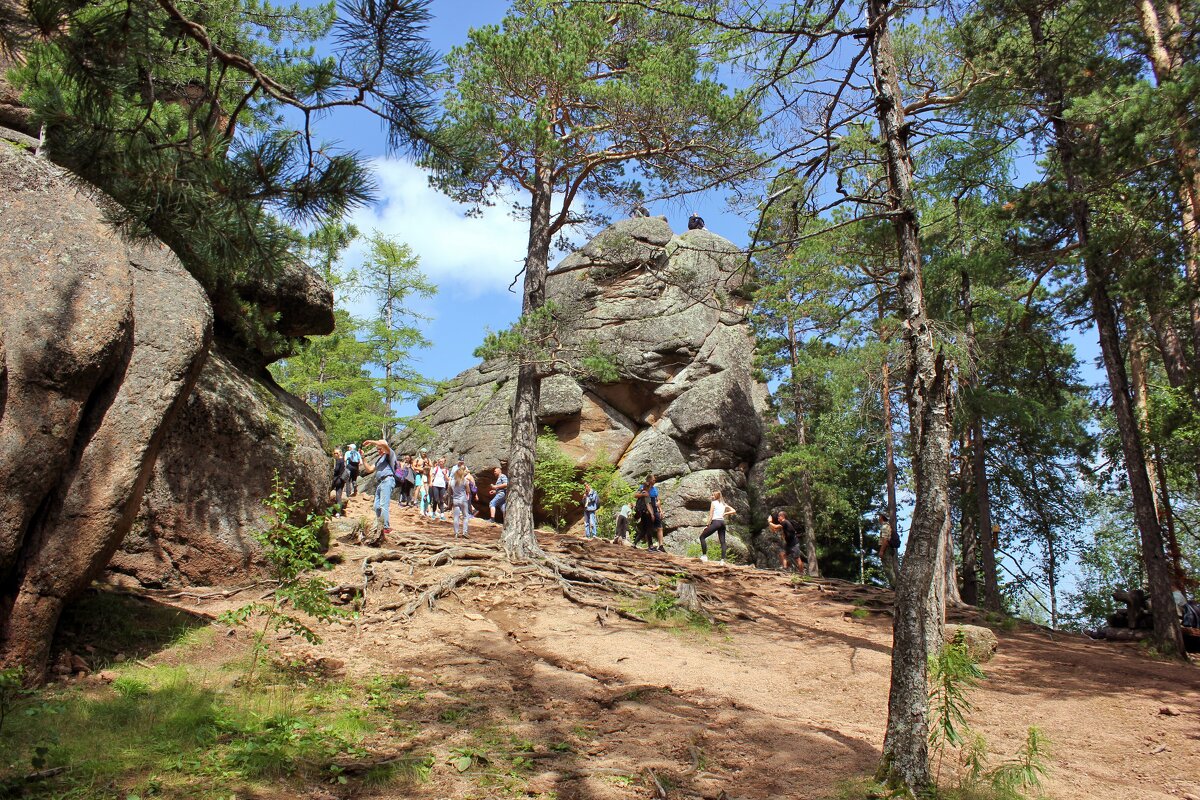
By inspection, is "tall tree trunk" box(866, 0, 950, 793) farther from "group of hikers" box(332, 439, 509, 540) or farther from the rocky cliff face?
the rocky cliff face

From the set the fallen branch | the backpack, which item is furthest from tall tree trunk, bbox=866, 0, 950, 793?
the backpack

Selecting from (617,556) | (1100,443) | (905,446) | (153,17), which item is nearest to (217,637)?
(153,17)

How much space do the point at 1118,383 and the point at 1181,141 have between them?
3.87 metres

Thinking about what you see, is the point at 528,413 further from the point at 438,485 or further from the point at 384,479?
the point at 438,485

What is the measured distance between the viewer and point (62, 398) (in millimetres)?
5105

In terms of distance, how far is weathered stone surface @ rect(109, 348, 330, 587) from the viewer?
7.36 meters

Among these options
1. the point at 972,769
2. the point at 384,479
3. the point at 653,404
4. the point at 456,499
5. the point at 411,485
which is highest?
the point at 653,404

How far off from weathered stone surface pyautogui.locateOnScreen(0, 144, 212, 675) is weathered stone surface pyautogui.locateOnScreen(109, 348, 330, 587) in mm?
1930

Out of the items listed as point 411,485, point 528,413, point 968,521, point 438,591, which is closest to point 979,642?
point 438,591

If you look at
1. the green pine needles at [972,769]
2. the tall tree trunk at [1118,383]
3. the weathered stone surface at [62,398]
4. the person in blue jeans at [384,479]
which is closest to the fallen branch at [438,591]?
the person in blue jeans at [384,479]

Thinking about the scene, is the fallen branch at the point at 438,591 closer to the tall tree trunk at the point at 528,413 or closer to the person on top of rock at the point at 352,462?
the tall tree trunk at the point at 528,413

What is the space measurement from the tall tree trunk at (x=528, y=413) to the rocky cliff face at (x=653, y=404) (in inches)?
409

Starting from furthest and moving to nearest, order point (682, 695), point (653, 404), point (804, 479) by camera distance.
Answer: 1. point (653, 404)
2. point (804, 479)
3. point (682, 695)

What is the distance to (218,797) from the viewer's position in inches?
148
